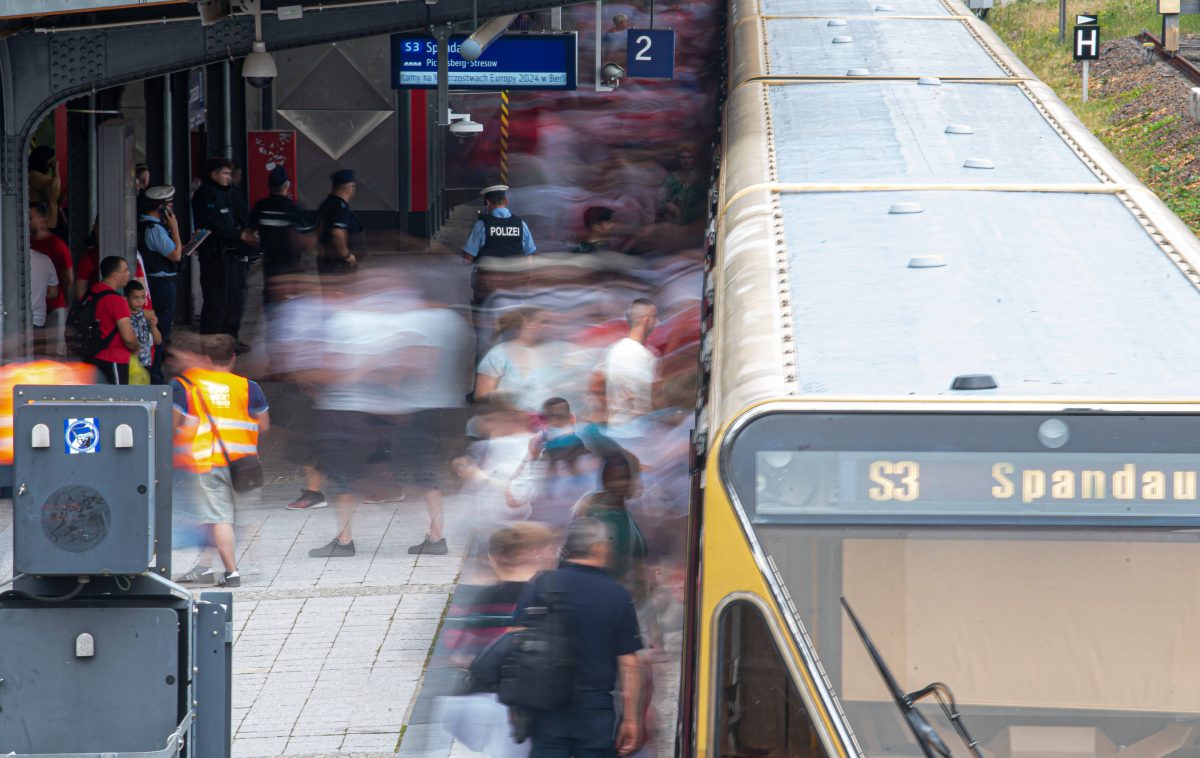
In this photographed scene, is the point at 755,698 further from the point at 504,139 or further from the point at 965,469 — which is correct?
the point at 504,139

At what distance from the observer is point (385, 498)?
10.8 meters

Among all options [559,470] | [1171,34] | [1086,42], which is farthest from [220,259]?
[1171,34]

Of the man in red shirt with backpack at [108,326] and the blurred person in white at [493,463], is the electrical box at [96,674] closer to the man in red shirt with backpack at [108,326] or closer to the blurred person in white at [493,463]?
the blurred person in white at [493,463]

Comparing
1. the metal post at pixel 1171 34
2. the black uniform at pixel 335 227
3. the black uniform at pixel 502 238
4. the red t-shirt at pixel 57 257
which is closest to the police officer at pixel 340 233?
the black uniform at pixel 335 227

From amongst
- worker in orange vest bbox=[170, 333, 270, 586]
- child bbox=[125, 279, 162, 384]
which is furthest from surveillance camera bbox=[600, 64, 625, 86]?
worker in orange vest bbox=[170, 333, 270, 586]

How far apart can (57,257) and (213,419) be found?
13.5 feet

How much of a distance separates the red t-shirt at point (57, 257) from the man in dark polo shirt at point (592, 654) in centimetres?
771

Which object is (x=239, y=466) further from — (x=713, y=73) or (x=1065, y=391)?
(x=713, y=73)

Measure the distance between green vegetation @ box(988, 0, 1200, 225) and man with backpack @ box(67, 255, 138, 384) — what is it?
13932mm

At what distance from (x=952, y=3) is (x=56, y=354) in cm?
709

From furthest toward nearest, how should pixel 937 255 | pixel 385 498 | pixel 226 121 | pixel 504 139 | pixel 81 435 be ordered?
pixel 504 139, pixel 226 121, pixel 385 498, pixel 937 255, pixel 81 435

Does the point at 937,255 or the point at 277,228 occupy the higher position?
the point at 937,255

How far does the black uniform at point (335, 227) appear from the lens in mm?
13250

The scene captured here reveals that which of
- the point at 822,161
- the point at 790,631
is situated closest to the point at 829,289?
the point at 790,631
